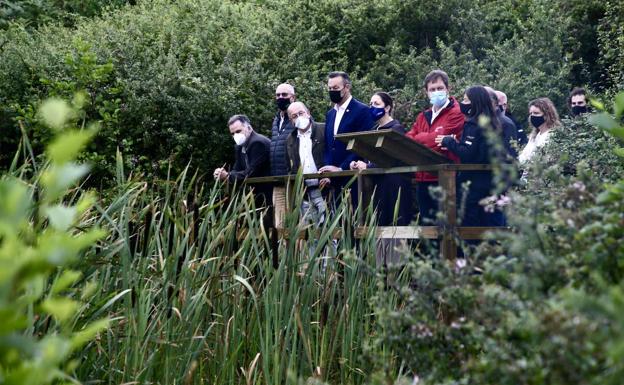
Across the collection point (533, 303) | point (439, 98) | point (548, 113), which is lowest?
point (533, 303)

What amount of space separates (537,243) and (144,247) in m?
2.75

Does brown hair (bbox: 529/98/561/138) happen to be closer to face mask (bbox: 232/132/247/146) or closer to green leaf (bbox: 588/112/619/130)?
face mask (bbox: 232/132/247/146)

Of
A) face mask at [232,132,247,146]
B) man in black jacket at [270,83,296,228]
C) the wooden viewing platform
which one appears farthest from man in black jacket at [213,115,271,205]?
the wooden viewing platform

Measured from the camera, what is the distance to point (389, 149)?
317 inches

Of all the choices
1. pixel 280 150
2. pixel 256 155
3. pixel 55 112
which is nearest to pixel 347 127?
pixel 280 150

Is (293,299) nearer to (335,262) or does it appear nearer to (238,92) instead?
(335,262)

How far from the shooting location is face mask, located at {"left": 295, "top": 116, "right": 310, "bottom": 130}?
984 cm

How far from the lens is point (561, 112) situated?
51.1 ft

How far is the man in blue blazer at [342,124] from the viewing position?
9602 millimetres

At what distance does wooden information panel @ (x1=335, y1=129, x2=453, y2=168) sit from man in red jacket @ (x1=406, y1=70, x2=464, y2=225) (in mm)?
237

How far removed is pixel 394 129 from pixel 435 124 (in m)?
0.65

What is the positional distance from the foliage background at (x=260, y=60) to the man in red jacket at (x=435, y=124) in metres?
4.64

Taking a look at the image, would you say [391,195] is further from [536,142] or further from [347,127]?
[536,142]

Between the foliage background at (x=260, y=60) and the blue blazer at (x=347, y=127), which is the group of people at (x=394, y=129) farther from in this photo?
the foliage background at (x=260, y=60)
